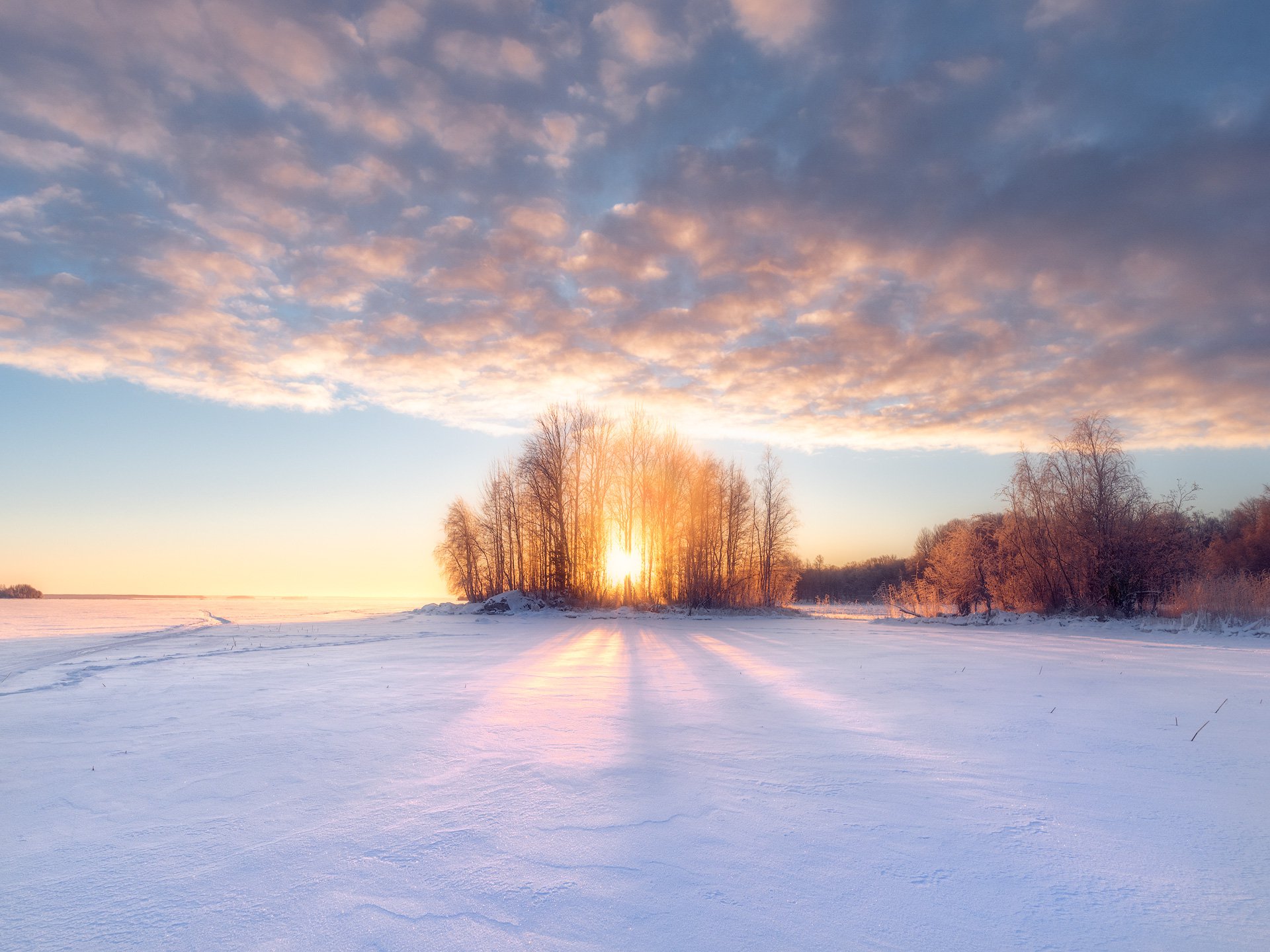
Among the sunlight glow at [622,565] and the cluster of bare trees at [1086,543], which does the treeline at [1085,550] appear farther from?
the sunlight glow at [622,565]

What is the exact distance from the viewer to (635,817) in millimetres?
2922

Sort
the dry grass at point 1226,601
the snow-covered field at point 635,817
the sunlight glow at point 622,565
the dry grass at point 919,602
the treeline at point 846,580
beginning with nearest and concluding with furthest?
the snow-covered field at point 635,817
the dry grass at point 1226,601
the dry grass at point 919,602
the sunlight glow at point 622,565
the treeline at point 846,580

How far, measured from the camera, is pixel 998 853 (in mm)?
2537

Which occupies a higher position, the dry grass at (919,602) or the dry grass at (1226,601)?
the dry grass at (1226,601)

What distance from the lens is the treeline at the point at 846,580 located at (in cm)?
6172

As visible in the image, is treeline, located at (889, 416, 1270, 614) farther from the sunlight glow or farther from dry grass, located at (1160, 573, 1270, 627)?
the sunlight glow

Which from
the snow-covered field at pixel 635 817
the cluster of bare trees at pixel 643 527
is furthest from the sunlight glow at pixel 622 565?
the snow-covered field at pixel 635 817

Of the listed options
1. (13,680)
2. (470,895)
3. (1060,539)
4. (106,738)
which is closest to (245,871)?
(470,895)

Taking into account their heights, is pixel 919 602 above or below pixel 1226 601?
below

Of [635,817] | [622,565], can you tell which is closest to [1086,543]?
[622,565]

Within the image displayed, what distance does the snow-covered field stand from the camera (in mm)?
2068

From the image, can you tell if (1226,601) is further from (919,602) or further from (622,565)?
(622,565)

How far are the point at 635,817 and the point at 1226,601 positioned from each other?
70.3 ft

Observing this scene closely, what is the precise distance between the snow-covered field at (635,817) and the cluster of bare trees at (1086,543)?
679 inches
